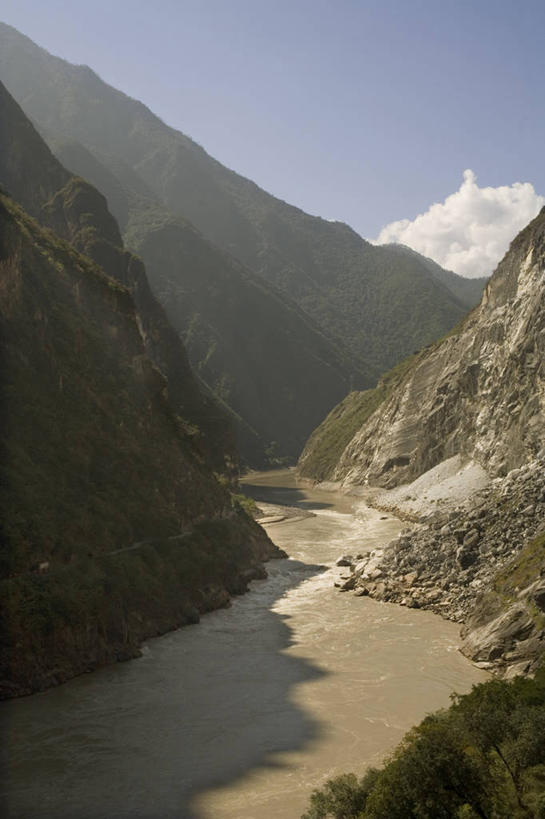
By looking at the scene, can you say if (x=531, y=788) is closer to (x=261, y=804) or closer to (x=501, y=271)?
(x=261, y=804)

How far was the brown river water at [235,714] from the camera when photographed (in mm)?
19938

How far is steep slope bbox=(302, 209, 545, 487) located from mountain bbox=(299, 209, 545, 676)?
18cm

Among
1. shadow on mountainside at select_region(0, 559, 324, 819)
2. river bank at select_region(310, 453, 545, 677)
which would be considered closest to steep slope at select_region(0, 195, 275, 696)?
shadow on mountainside at select_region(0, 559, 324, 819)

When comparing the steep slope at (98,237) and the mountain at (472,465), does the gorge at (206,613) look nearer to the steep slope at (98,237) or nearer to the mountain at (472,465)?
the mountain at (472,465)

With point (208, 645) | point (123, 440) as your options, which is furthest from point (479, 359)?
point (208, 645)

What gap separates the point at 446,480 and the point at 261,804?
61427mm

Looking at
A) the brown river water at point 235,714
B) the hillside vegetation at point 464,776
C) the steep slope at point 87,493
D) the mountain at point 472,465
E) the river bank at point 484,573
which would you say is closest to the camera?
the hillside vegetation at point 464,776

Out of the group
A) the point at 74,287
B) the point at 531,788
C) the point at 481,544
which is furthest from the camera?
the point at 74,287

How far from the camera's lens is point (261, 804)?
19.4 m

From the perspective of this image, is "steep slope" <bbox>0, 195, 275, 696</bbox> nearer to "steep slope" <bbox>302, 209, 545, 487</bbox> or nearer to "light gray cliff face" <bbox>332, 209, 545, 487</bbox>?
"steep slope" <bbox>302, 209, 545, 487</bbox>

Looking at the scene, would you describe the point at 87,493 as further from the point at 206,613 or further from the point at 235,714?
the point at 235,714

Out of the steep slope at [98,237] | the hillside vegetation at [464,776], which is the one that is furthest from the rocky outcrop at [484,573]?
the steep slope at [98,237]

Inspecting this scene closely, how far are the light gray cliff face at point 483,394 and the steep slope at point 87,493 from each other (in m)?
29.4

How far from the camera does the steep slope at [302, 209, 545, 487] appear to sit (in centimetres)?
6962
